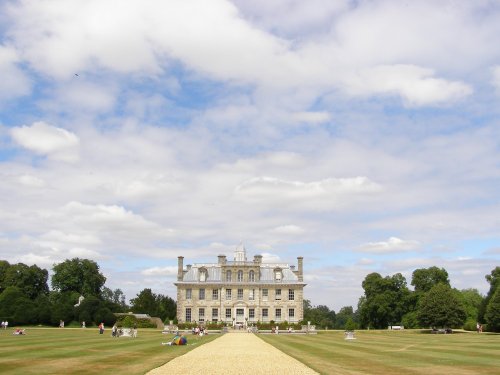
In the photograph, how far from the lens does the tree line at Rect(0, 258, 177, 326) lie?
218 ft

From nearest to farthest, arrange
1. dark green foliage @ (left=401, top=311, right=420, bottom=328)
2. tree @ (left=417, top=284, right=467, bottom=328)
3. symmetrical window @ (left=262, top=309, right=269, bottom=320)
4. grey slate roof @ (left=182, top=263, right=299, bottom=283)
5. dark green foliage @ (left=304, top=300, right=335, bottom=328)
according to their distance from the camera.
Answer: tree @ (left=417, top=284, right=467, bottom=328)
dark green foliage @ (left=401, top=311, right=420, bottom=328)
symmetrical window @ (left=262, top=309, right=269, bottom=320)
grey slate roof @ (left=182, top=263, right=299, bottom=283)
dark green foliage @ (left=304, top=300, right=335, bottom=328)

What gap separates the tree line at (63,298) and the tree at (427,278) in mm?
37760

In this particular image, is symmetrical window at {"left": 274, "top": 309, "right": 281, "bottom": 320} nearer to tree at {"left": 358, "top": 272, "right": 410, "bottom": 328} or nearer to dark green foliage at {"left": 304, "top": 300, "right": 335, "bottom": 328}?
tree at {"left": 358, "top": 272, "right": 410, "bottom": 328}

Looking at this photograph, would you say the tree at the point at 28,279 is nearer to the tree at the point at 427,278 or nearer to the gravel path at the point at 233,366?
the tree at the point at 427,278

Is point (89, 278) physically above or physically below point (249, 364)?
above

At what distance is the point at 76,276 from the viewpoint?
84.8m

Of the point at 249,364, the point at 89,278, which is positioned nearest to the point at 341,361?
the point at 249,364

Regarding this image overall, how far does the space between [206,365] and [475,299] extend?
7981 centimetres

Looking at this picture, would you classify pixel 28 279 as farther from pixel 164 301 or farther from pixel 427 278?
pixel 427 278

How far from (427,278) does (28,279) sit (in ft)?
190

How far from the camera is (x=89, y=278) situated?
282ft

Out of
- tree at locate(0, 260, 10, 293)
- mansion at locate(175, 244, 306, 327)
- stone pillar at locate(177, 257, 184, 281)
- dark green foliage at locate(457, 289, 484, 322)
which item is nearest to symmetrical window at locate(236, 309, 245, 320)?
mansion at locate(175, 244, 306, 327)

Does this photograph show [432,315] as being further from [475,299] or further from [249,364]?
[249,364]

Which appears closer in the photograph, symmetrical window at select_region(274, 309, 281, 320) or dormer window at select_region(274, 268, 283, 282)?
symmetrical window at select_region(274, 309, 281, 320)
